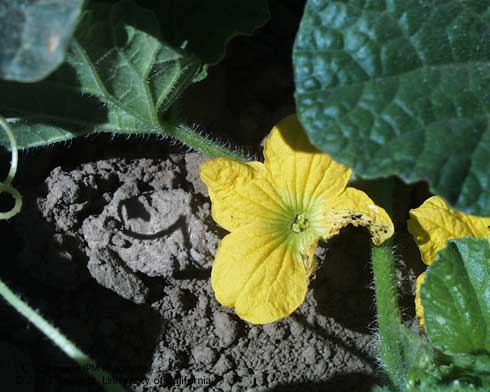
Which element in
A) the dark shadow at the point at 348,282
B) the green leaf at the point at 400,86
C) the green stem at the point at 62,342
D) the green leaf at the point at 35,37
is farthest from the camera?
the dark shadow at the point at 348,282

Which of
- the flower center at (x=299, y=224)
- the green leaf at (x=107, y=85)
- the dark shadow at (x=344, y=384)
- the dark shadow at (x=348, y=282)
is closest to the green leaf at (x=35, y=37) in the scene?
the green leaf at (x=107, y=85)

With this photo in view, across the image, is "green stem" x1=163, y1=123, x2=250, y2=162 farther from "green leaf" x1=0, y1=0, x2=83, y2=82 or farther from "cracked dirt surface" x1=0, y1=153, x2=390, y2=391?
"green leaf" x1=0, y1=0, x2=83, y2=82

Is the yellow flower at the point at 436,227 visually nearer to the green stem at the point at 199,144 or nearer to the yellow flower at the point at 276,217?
the yellow flower at the point at 276,217

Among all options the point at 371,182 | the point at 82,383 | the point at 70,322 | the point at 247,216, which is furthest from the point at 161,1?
the point at 82,383

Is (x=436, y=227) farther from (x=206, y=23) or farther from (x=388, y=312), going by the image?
(x=206, y=23)

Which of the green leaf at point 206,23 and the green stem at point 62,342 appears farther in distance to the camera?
the green leaf at point 206,23

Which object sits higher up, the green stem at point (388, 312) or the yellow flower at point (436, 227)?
the yellow flower at point (436, 227)

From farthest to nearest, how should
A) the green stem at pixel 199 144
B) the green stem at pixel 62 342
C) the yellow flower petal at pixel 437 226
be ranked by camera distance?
the green stem at pixel 199 144 < the yellow flower petal at pixel 437 226 < the green stem at pixel 62 342
